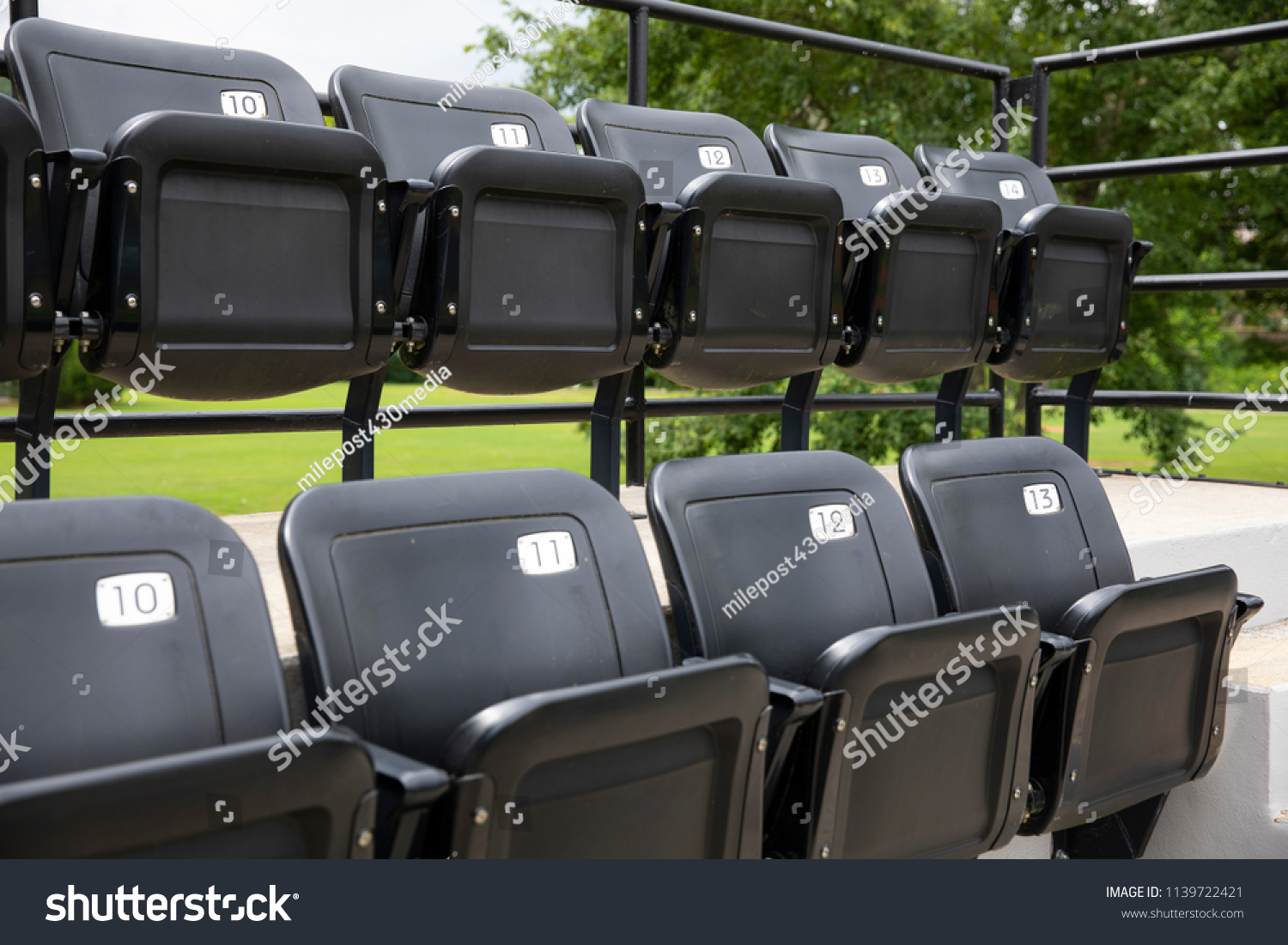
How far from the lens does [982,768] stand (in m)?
0.94

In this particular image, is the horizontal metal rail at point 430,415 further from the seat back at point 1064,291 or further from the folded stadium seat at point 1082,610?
the folded stadium seat at point 1082,610

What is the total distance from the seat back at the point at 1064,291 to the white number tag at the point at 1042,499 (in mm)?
417

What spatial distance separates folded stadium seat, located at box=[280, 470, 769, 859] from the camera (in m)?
0.63

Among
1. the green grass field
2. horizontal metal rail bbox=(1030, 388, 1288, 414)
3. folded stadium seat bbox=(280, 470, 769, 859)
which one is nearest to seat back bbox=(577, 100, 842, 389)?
folded stadium seat bbox=(280, 470, 769, 859)

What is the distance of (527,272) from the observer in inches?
45.4

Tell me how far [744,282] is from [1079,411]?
0.77m

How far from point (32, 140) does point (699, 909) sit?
0.78 metres

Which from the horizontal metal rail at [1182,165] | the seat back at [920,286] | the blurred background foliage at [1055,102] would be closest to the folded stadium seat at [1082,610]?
the seat back at [920,286]

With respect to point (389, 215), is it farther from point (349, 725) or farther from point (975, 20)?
point (975, 20)

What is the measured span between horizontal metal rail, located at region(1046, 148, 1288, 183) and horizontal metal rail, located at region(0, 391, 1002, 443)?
0.52 metres

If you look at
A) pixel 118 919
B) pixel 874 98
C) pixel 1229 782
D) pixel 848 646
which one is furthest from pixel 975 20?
pixel 118 919

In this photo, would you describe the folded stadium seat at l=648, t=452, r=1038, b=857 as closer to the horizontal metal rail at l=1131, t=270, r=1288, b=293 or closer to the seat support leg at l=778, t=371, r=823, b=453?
the seat support leg at l=778, t=371, r=823, b=453

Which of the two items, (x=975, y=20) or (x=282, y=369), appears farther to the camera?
(x=975, y=20)

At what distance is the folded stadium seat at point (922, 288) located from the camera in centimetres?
138
